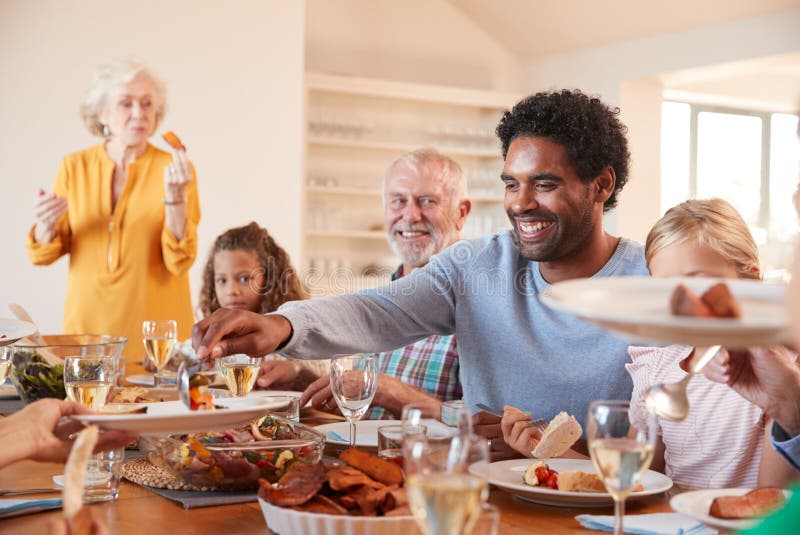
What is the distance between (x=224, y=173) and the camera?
206 inches

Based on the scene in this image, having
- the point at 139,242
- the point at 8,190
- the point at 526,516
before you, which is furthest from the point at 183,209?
the point at 526,516

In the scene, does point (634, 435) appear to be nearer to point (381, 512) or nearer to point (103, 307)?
point (381, 512)

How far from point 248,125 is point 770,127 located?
16.7 ft

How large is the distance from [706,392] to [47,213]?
284 cm

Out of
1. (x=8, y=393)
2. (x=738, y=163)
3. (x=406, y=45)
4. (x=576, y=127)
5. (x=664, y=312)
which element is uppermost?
(x=406, y=45)

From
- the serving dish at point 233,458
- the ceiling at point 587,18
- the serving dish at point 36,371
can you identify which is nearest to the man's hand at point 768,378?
the serving dish at point 233,458

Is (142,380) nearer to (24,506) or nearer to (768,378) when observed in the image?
(24,506)

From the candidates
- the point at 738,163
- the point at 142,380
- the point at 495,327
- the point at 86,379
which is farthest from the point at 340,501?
the point at 738,163

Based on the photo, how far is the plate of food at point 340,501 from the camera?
1117 millimetres

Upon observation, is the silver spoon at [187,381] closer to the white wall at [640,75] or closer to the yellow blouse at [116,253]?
the yellow blouse at [116,253]

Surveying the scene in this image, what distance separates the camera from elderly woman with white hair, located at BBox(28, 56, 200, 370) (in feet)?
12.8

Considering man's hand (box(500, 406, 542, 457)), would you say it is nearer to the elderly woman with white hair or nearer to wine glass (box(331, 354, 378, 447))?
wine glass (box(331, 354, 378, 447))

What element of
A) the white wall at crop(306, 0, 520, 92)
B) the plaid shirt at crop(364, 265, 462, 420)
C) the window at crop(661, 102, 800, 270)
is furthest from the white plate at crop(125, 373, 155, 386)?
the window at crop(661, 102, 800, 270)

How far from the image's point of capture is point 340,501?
3.90ft
